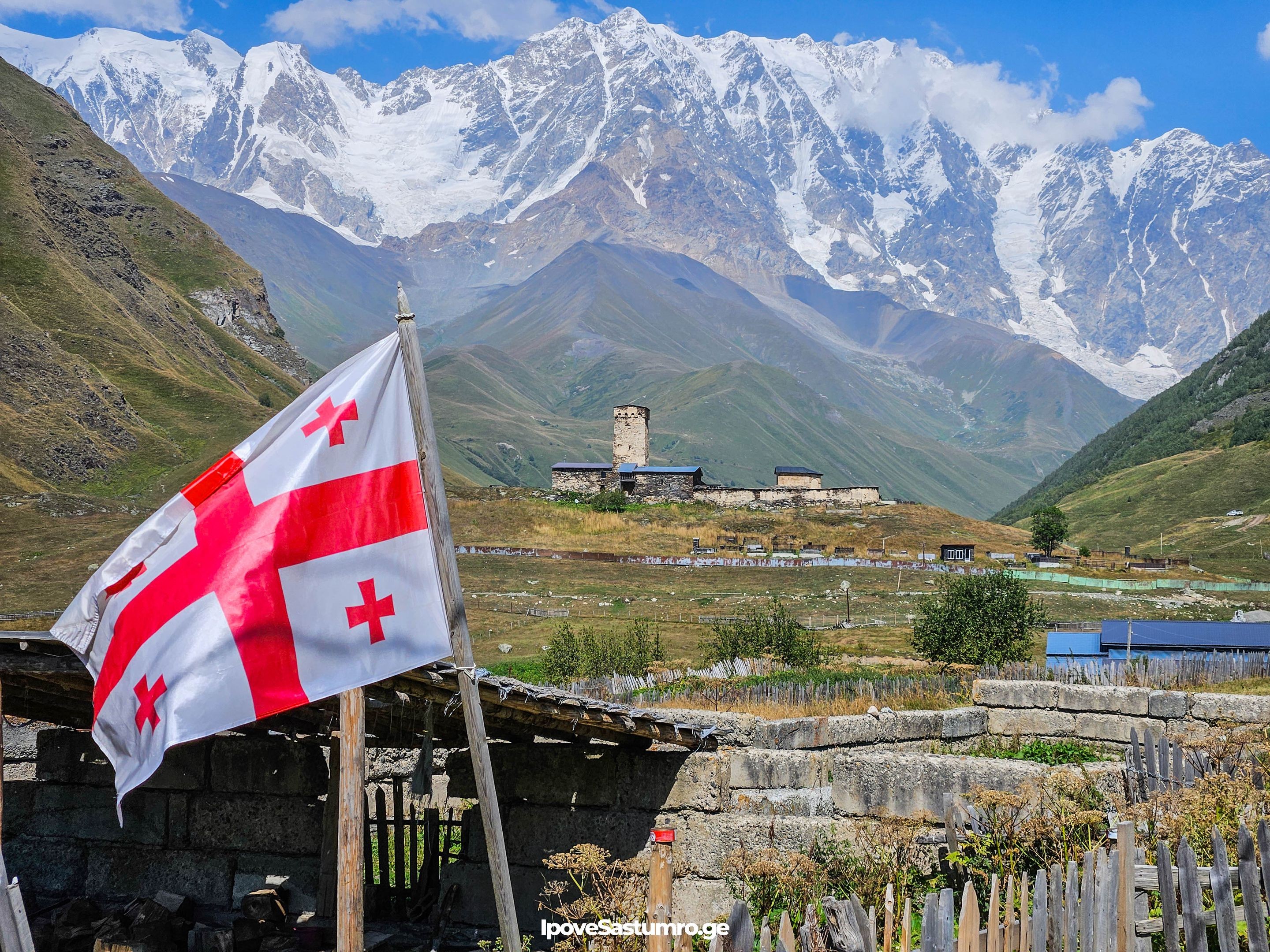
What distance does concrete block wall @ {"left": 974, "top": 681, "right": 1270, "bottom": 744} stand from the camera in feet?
52.8

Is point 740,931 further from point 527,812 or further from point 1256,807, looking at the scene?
point 1256,807

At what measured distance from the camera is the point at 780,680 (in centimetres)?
2516

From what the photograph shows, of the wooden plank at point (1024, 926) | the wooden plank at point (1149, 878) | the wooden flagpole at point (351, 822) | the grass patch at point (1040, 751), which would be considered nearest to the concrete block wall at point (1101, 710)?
the grass patch at point (1040, 751)

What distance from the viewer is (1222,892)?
26.2ft

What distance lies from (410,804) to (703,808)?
358 cm

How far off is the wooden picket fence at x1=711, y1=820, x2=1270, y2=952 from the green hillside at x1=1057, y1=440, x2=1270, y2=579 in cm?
8885

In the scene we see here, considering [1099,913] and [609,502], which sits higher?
[609,502]

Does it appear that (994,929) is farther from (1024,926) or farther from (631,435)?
(631,435)

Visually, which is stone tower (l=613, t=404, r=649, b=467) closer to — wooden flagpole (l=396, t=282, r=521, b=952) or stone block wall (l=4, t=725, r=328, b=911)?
stone block wall (l=4, t=725, r=328, b=911)

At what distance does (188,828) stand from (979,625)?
34.5 m

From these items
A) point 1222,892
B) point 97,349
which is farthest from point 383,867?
point 97,349

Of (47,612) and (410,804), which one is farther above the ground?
(47,612)

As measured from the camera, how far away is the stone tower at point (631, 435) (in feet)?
393

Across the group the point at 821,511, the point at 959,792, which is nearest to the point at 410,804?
the point at 959,792
